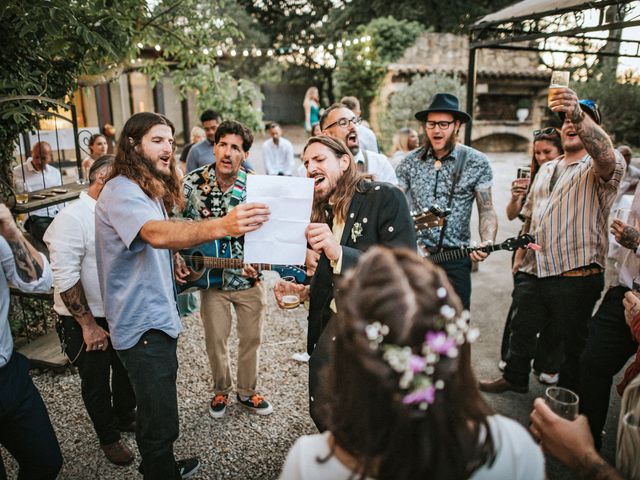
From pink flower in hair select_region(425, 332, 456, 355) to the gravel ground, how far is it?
96.6 inches

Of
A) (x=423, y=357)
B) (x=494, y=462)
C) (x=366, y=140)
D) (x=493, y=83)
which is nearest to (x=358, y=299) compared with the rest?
(x=423, y=357)

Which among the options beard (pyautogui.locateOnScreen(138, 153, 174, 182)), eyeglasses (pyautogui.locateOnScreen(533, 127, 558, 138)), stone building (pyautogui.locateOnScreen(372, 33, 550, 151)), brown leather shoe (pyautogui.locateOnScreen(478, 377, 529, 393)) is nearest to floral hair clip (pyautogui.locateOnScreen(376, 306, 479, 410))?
beard (pyautogui.locateOnScreen(138, 153, 174, 182))

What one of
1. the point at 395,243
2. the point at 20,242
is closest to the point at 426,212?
the point at 395,243

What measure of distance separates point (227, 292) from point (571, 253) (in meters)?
2.56

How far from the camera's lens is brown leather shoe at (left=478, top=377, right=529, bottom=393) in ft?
12.9

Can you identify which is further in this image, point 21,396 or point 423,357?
point 21,396

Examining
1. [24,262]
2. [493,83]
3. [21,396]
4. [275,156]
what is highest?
[493,83]

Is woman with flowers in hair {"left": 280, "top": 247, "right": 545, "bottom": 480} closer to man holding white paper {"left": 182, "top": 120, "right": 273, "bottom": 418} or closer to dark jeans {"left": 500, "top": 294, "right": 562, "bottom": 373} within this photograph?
man holding white paper {"left": 182, "top": 120, "right": 273, "bottom": 418}

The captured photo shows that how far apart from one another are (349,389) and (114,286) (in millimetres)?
1705

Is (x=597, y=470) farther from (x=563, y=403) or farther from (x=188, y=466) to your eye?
(x=188, y=466)

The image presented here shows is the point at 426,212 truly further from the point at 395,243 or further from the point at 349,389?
the point at 349,389

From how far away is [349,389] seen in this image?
1.15 m

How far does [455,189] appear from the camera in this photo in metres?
3.80

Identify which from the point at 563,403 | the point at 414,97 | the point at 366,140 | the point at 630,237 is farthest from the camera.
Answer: the point at 414,97
